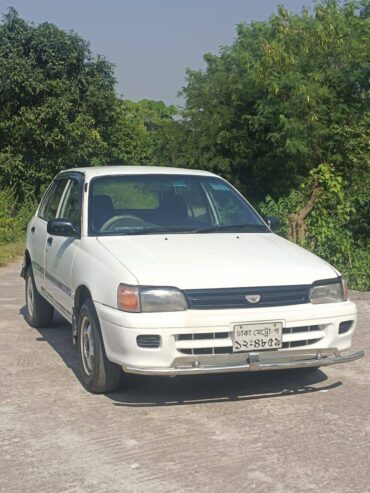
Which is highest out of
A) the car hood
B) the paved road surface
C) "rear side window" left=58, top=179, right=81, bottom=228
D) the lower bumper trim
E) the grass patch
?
"rear side window" left=58, top=179, right=81, bottom=228

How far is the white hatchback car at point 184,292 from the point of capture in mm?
4984

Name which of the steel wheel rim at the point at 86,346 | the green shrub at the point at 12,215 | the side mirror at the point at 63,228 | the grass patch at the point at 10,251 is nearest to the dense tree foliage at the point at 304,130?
the green shrub at the point at 12,215

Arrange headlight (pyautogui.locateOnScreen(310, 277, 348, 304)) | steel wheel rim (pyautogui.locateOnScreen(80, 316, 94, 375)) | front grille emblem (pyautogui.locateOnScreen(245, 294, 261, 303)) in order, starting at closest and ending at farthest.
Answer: front grille emblem (pyautogui.locateOnScreen(245, 294, 261, 303)), headlight (pyautogui.locateOnScreen(310, 277, 348, 304)), steel wheel rim (pyautogui.locateOnScreen(80, 316, 94, 375))

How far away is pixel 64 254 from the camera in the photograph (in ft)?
21.1

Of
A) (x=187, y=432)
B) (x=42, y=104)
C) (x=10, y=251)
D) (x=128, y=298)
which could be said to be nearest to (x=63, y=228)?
(x=128, y=298)

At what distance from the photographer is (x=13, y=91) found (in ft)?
67.1

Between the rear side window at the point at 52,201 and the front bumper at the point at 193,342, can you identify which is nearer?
the front bumper at the point at 193,342

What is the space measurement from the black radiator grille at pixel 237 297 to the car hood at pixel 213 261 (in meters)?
0.04

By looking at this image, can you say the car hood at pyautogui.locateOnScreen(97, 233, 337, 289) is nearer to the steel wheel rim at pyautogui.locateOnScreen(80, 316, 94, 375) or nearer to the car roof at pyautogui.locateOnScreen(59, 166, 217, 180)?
the steel wheel rim at pyautogui.locateOnScreen(80, 316, 94, 375)

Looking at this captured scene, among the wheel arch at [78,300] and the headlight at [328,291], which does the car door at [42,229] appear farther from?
the headlight at [328,291]

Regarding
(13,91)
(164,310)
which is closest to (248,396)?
(164,310)

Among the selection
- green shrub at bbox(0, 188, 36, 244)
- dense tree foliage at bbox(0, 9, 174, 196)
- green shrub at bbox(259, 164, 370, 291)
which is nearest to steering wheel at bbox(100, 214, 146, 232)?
green shrub at bbox(259, 164, 370, 291)

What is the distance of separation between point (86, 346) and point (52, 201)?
2.45m

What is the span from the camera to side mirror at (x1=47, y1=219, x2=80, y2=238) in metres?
6.14
